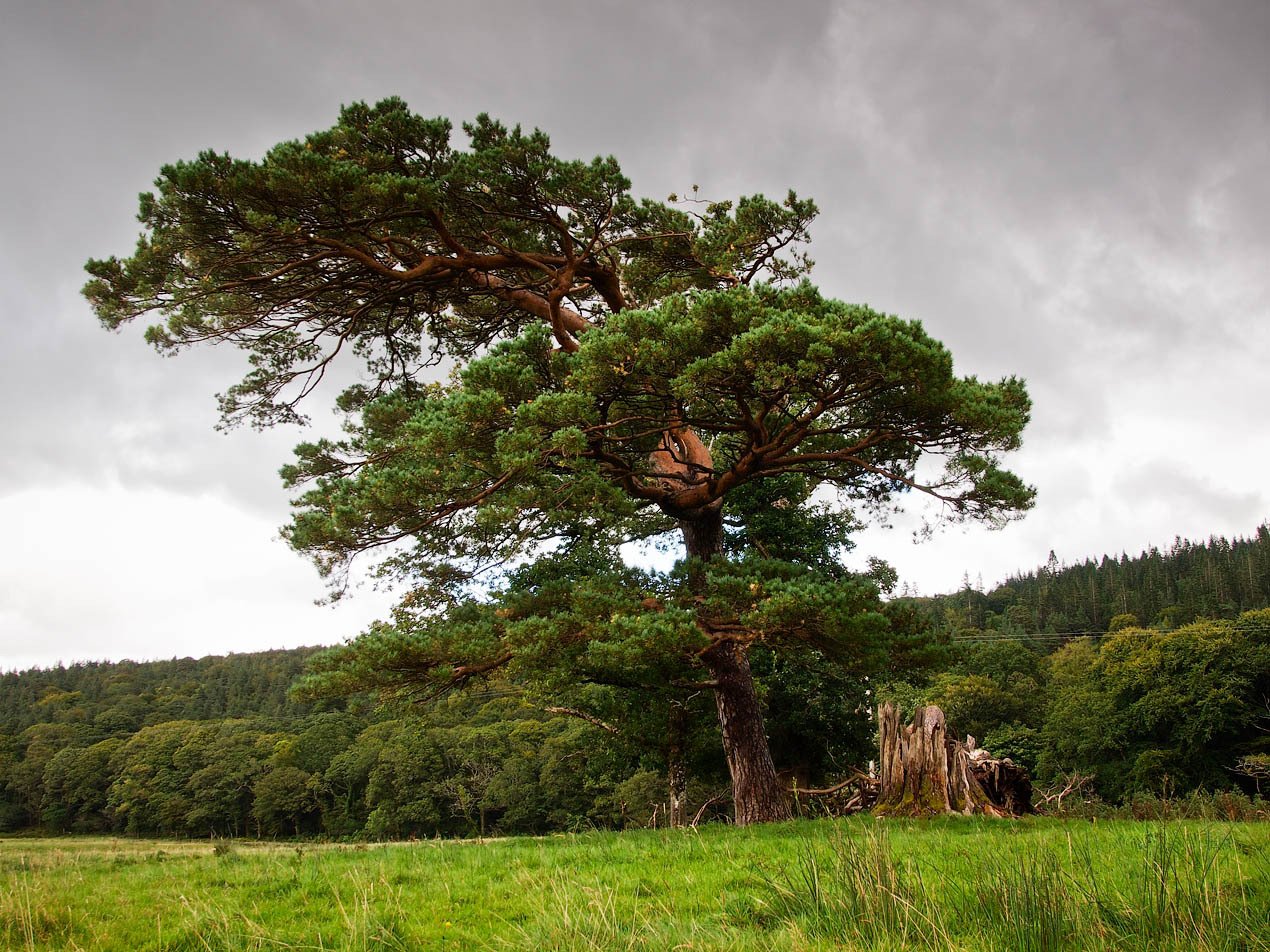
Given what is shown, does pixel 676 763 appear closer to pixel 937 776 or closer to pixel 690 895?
pixel 937 776

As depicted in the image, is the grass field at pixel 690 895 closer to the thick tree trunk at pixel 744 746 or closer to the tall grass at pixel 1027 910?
the tall grass at pixel 1027 910

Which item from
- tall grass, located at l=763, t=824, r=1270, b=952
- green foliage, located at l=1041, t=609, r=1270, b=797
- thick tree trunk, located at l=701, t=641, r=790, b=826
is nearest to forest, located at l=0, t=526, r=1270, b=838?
green foliage, located at l=1041, t=609, r=1270, b=797

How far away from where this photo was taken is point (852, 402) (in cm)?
1036

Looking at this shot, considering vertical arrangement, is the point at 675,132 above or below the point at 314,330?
above

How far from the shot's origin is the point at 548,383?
1064 cm

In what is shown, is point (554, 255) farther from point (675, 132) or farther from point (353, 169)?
point (675, 132)

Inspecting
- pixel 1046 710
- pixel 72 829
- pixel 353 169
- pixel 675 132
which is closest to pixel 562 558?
pixel 353 169

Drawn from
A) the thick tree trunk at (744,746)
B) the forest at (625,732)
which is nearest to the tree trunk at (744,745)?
the thick tree trunk at (744,746)

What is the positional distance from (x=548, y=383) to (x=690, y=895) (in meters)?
7.00

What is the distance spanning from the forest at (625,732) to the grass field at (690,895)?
3.56 metres

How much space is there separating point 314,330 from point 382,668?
631 centimetres

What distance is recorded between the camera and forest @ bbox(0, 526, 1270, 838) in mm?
18359

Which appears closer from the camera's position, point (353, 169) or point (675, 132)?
point (353, 169)

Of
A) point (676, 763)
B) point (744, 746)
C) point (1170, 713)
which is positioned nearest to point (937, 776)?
point (744, 746)
